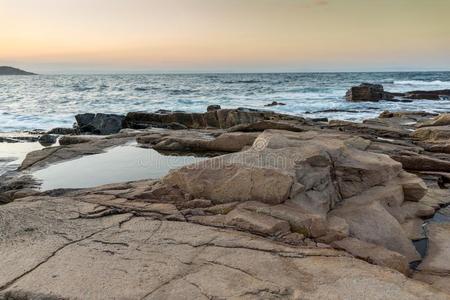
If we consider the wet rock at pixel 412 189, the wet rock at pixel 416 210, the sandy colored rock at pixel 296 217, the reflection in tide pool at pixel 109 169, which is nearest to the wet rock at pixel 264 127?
the reflection in tide pool at pixel 109 169

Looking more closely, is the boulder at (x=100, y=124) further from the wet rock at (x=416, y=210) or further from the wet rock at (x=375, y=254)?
the wet rock at (x=375, y=254)

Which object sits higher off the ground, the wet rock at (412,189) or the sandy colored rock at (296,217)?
the sandy colored rock at (296,217)

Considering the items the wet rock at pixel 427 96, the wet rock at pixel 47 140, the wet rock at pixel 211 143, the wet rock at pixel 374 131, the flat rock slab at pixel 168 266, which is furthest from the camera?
the wet rock at pixel 427 96

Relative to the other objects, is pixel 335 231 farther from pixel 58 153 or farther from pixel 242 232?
pixel 58 153

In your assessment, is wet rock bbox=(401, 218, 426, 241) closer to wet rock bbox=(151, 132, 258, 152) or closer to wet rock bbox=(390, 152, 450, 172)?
wet rock bbox=(390, 152, 450, 172)

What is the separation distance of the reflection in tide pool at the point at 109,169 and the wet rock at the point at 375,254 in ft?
12.8

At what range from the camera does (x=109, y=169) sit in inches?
321

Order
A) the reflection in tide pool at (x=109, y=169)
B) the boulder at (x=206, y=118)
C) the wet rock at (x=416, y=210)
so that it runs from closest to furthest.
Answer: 1. the wet rock at (x=416, y=210)
2. the reflection in tide pool at (x=109, y=169)
3. the boulder at (x=206, y=118)

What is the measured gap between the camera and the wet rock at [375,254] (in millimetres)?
4441

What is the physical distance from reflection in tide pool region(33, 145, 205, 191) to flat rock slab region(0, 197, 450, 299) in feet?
8.34

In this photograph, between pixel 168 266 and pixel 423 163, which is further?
pixel 423 163

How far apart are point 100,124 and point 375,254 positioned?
14620mm

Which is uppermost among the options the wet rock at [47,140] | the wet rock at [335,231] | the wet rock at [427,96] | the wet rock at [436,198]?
the wet rock at [335,231]

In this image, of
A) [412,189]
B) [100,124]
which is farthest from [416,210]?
[100,124]
